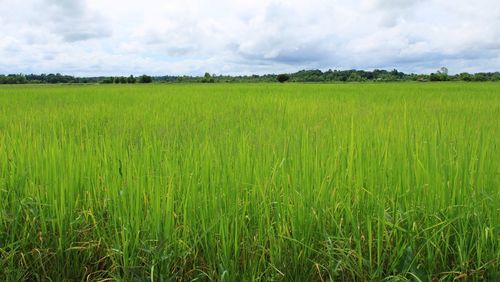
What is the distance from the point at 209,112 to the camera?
5.34m

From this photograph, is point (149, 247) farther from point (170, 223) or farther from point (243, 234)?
point (243, 234)

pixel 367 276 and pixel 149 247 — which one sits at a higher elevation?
pixel 149 247

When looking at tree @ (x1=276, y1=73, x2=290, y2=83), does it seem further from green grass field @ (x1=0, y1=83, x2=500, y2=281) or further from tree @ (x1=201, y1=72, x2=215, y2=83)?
green grass field @ (x1=0, y1=83, x2=500, y2=281)

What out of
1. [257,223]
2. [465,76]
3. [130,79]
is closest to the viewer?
[257,223]

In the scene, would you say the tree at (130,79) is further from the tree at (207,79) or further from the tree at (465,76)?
the tree at (465,76)

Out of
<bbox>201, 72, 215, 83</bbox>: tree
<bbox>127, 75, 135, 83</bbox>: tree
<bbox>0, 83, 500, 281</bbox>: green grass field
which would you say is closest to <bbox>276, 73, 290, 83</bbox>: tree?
<bbox>201, 72, 215, 83</bbox>: tree

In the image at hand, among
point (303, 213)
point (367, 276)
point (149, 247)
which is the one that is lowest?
point (367, 276)

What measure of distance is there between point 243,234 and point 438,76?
37.4 m

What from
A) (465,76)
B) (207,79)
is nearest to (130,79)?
(207,79)

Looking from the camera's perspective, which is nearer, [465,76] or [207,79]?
[465,76]

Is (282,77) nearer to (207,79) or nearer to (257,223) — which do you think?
(207,79)

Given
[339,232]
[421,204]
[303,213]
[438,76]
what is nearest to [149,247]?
[303,213]

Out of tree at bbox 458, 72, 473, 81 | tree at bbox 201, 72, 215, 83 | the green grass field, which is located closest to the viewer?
the green grass field

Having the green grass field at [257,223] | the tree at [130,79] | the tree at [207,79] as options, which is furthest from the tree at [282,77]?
the green grass field at [257,223]
